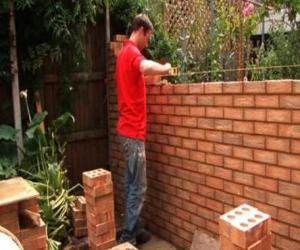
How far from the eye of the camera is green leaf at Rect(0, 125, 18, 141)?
3.57 metres

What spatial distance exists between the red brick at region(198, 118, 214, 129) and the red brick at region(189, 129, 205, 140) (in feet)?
0.14

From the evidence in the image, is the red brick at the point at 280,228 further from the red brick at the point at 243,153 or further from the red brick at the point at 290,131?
the red brick at the point at 290,131

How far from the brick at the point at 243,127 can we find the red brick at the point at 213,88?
0.93ft

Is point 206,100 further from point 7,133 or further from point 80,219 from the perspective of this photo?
point 7,133

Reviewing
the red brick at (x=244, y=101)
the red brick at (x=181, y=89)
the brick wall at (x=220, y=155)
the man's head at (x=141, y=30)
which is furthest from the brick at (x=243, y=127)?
the man's head at (x=141, y=30)

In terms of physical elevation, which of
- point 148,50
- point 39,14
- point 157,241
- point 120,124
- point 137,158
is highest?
point 39,14

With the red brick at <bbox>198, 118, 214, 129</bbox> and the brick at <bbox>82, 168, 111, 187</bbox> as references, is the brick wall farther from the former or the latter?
the brick at <bbox>82, 168, 111, 187</bbox>

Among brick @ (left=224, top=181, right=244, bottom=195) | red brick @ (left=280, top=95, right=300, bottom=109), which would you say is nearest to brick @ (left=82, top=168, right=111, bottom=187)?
brick @ (left=224, top=181, right=244, bottom=195)

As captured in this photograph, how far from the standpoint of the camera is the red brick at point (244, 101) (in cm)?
271

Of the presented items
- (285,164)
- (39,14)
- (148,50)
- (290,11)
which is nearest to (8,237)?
(285,164)

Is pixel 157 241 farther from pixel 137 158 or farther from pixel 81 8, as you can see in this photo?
pixel 81 8

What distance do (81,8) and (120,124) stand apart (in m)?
1.29

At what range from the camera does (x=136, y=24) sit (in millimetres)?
3516

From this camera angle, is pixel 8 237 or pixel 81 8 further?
pixel 81 8
